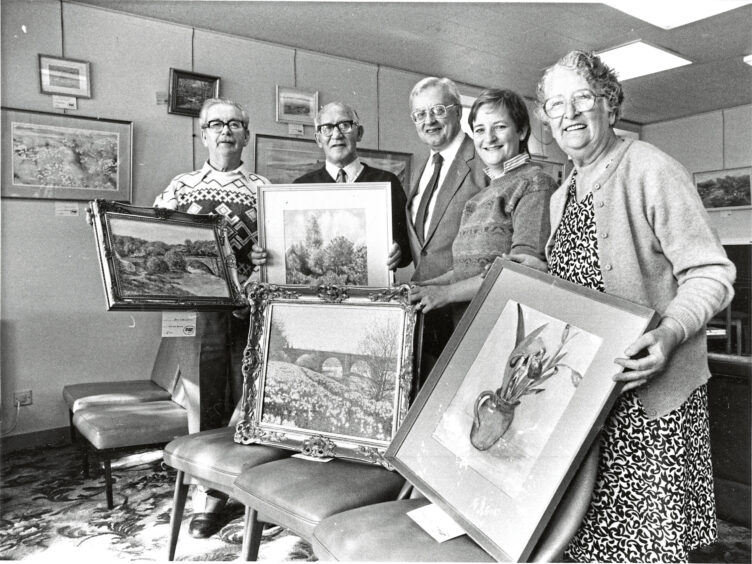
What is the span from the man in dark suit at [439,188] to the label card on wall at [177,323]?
2.94 ft

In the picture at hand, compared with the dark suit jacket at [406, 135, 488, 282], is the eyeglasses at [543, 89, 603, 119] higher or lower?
higher

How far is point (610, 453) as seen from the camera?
1.10 meters

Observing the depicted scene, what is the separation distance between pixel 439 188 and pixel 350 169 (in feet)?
1.79

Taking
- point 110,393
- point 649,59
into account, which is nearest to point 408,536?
point 649,59

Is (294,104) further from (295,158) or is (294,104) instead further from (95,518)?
(95,518)

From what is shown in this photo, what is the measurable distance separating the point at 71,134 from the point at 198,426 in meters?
1.90

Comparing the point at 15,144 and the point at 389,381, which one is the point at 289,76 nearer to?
the point at 15,144

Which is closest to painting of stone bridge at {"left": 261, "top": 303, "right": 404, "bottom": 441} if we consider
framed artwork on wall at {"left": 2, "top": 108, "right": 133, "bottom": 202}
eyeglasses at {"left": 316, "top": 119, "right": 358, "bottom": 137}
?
eyeglasses at {"left": 316, "top": 119, "right": 358, "bottom": 137}

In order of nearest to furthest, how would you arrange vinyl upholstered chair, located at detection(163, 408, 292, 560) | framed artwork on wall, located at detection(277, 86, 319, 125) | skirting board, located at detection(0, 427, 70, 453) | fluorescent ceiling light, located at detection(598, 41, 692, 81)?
1. vinyl upholstered chair, located at detection(163, 408, 292, 560)
2. fluorescent ceiling light, located at detection(598, 41, 692, 81)
3. skirting board, located at detection(0, 427, 70, 453)
4. framed artwork on wall, located at detection(277, 86, 319, 125)

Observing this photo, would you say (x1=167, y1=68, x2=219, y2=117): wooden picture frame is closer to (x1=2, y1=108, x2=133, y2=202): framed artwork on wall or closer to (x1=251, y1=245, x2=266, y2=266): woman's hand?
(x1=2, y1=108, x2=133, y2=202): framed artwork on wall

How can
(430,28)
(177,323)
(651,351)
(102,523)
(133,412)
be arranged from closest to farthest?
(651,351) → (177,323) → (102,523) → (133,412) → (430,28)

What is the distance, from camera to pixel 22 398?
3.00 m

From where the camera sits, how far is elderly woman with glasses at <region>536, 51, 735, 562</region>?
1.01 metres

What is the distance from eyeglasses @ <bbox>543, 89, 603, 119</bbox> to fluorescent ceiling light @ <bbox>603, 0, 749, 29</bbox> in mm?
1470
